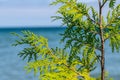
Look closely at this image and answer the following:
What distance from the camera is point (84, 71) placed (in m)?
8.47

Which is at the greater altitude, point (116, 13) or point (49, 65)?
point (116, 13)

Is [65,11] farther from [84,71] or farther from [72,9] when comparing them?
[84,71]

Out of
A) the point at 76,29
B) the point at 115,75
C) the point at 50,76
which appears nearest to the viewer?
the point at 50,76

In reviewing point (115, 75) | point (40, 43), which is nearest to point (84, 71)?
point (40, 43)

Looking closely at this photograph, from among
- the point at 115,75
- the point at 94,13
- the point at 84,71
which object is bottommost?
the point at 115,75

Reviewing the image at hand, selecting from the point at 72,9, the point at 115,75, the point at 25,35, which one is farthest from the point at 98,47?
the point at 115,75

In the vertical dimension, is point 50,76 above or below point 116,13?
below

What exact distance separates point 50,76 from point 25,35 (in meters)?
1.01

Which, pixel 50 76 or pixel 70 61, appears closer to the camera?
pixel 50 76

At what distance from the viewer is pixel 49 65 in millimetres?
8375

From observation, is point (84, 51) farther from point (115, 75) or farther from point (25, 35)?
point (115, 75)

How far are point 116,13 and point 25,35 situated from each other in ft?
5.59

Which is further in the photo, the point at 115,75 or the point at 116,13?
the point at 115,75

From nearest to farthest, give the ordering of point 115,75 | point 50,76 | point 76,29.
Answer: point 50,76 → point 76,29 → point 115,75
